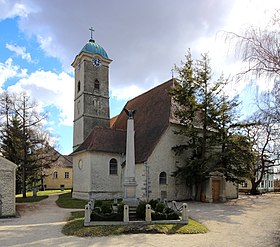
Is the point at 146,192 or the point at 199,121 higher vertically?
the point at 199,121

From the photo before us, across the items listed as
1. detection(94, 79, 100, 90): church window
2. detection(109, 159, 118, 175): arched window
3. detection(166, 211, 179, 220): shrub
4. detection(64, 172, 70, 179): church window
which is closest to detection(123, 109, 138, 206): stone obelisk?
detection(166, 211, 179, 220): shrub

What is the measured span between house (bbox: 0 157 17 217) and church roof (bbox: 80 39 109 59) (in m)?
22.6

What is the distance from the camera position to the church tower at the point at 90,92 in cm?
3409

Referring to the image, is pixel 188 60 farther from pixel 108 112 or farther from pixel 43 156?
pixel 43 156

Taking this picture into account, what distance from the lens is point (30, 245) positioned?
30.3 feet

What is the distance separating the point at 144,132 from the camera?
27.3 m

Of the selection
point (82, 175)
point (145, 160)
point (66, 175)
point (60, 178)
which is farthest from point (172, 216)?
point (66, 175)

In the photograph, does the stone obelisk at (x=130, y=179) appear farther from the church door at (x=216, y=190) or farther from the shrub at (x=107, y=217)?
the church door at (x=216, y=190)

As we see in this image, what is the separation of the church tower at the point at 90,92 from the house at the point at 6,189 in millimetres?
16277

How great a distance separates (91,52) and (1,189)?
77.9 ft

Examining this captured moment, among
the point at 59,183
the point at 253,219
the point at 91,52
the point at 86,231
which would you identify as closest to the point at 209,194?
the point at 253,219

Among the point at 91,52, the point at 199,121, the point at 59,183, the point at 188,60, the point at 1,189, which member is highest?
the point at 91,52

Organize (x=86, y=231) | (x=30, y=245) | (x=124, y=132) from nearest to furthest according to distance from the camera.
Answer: (x=30, y=245), (x=86, y=231), (x=124, y=132)

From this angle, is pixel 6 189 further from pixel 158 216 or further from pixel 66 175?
pixel 66 175
